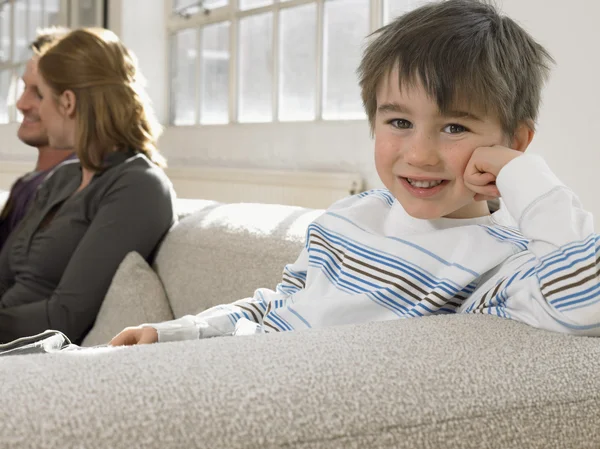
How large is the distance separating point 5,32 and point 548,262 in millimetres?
5758

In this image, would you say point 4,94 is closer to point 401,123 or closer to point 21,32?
point 21,32

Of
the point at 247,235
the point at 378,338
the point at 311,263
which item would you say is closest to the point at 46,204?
the point at 247,235

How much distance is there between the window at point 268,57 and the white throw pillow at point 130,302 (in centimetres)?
122

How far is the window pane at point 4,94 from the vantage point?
6.22 m

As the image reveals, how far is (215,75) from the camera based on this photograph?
417 centimetres

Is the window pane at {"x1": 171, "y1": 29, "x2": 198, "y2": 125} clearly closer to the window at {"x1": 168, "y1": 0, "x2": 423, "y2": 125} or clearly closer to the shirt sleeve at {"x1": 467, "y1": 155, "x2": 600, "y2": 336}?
the window at {"x1": 168, "y1": 0, "x2": 423, "y2": 125}

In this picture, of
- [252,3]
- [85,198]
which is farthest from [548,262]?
[252,3]

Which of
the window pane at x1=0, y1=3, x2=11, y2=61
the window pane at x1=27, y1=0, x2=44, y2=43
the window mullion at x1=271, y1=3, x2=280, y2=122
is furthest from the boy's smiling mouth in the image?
the window pane at x1=0, y1=3, x2=11, y2=61

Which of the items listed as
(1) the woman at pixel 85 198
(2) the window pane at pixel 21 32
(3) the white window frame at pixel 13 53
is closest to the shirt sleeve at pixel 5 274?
(1) the woman at pixel 85 198

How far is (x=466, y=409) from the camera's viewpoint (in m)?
0.79

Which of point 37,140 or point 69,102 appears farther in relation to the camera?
point 37,140

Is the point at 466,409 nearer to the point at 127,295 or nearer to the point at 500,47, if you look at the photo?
the point at 500,47

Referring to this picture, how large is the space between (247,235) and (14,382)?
1.28 m

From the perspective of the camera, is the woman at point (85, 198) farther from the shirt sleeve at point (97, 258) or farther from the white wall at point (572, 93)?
the white wall at point (572, 93)
